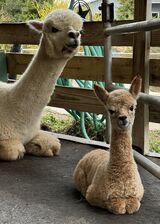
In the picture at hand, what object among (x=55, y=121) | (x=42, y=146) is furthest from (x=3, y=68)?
(x=55, y=121)

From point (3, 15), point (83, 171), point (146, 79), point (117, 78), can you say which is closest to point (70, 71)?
point (117, 78)

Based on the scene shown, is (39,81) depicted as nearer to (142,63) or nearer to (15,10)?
(142,63)

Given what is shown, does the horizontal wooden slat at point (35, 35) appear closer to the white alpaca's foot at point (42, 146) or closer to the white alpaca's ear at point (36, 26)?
the white alpaca's ear at point (36, 26)

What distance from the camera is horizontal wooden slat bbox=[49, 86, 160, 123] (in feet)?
10.9

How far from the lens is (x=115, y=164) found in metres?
1.84

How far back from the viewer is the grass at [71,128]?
164 inches

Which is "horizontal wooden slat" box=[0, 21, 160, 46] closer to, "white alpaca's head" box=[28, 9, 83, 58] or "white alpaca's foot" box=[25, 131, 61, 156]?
"white alpaca's head" box=[28, 9, 83, 58]

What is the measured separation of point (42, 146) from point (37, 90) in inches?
16.8

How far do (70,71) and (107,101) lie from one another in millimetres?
1786

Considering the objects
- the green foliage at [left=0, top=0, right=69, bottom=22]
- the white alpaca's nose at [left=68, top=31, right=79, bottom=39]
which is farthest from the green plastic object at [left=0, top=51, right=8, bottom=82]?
the green foliage at [left=0, top=0, right=69, bottom=22]

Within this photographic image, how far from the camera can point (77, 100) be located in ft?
11.3

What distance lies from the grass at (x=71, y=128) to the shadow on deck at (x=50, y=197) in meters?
1.42

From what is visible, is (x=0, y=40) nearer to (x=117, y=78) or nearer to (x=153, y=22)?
(x=117, y=78)

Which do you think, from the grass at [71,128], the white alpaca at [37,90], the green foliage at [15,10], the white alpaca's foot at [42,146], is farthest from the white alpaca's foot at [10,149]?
the green foliage at [15,10]
